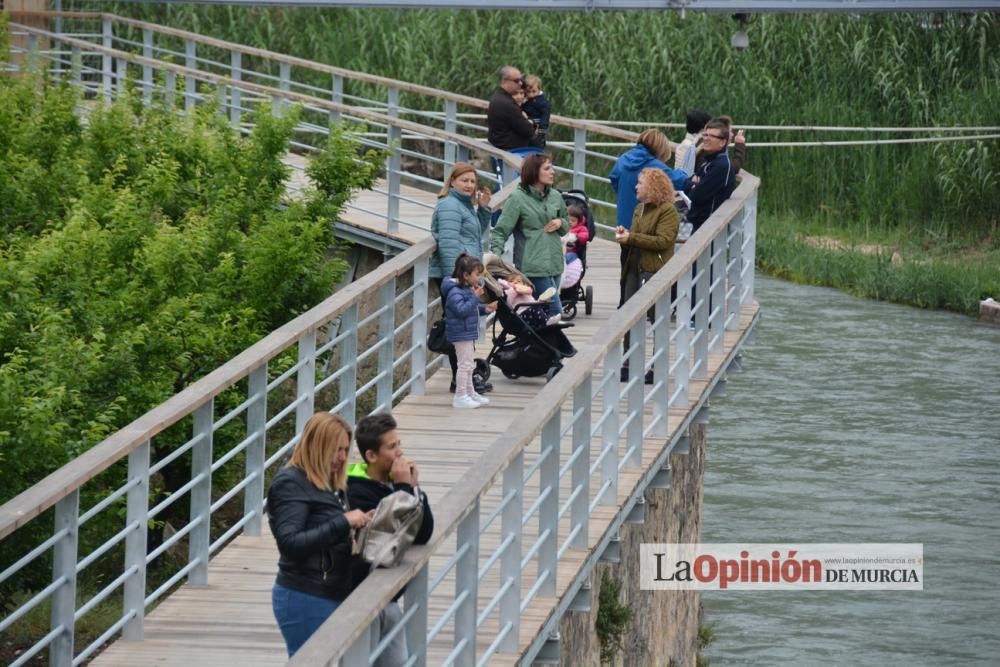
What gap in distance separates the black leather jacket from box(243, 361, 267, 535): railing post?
2365 millimetres

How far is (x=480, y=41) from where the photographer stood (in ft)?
113

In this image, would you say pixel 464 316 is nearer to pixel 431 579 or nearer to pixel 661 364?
pixel 661 364

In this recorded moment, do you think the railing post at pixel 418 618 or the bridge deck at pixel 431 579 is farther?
the bridge deck at pixel 431 579

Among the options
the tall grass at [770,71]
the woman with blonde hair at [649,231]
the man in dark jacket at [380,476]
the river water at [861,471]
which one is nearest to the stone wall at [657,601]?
the woman with blonde hair at [649,231]

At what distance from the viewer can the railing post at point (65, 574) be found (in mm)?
7680

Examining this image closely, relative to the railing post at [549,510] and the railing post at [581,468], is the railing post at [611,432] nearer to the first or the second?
the railing post at [581,468]

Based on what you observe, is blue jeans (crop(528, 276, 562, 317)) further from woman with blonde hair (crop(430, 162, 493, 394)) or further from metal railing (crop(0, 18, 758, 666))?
woman with blonde hair (crop(430, 162, 493, 394))

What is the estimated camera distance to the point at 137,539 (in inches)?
331

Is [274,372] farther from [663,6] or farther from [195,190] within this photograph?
[663,6]

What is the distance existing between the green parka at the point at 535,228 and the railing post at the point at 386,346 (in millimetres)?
1265

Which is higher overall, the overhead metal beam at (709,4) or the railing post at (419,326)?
the overhead metal beam at (709,4)

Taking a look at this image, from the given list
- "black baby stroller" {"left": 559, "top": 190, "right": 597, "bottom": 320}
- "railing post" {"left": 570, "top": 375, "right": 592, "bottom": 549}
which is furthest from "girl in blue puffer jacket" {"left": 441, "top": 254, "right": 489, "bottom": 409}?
"railing post" {"left": 570, "top": 375, "right": 592, "bottom": 549}

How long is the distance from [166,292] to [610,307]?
330 centimetres

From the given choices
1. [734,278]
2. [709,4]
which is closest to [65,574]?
[734,278]
